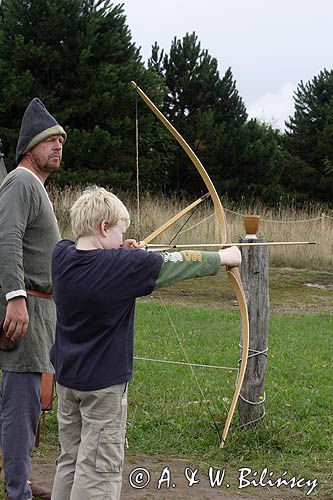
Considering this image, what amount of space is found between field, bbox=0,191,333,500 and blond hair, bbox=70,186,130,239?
1.59 metres

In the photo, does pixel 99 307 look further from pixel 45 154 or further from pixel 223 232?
pixel 223 232

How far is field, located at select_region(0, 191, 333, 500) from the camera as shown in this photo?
3.75 meters

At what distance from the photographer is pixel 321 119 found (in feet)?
88.5

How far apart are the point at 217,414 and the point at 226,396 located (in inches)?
25.1

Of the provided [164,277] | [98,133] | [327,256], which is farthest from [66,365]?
[98,133]

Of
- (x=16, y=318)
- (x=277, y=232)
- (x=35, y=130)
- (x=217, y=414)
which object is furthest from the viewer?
(x=277, y=232)

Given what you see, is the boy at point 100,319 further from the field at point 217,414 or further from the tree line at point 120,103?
the tree line at point 120,103

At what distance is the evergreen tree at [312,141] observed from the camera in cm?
2620

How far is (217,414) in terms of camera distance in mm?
4551

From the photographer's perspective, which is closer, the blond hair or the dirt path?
the blond hair

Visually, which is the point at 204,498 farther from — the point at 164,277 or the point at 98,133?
the point at 98,133

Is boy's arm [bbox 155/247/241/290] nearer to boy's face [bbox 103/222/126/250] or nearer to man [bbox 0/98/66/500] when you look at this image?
boy's face [bbox 103/222/126/250]

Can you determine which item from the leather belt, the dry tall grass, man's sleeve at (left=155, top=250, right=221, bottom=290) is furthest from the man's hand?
the dry tall grass

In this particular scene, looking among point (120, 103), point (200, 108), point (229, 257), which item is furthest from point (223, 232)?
point (200, 108)
